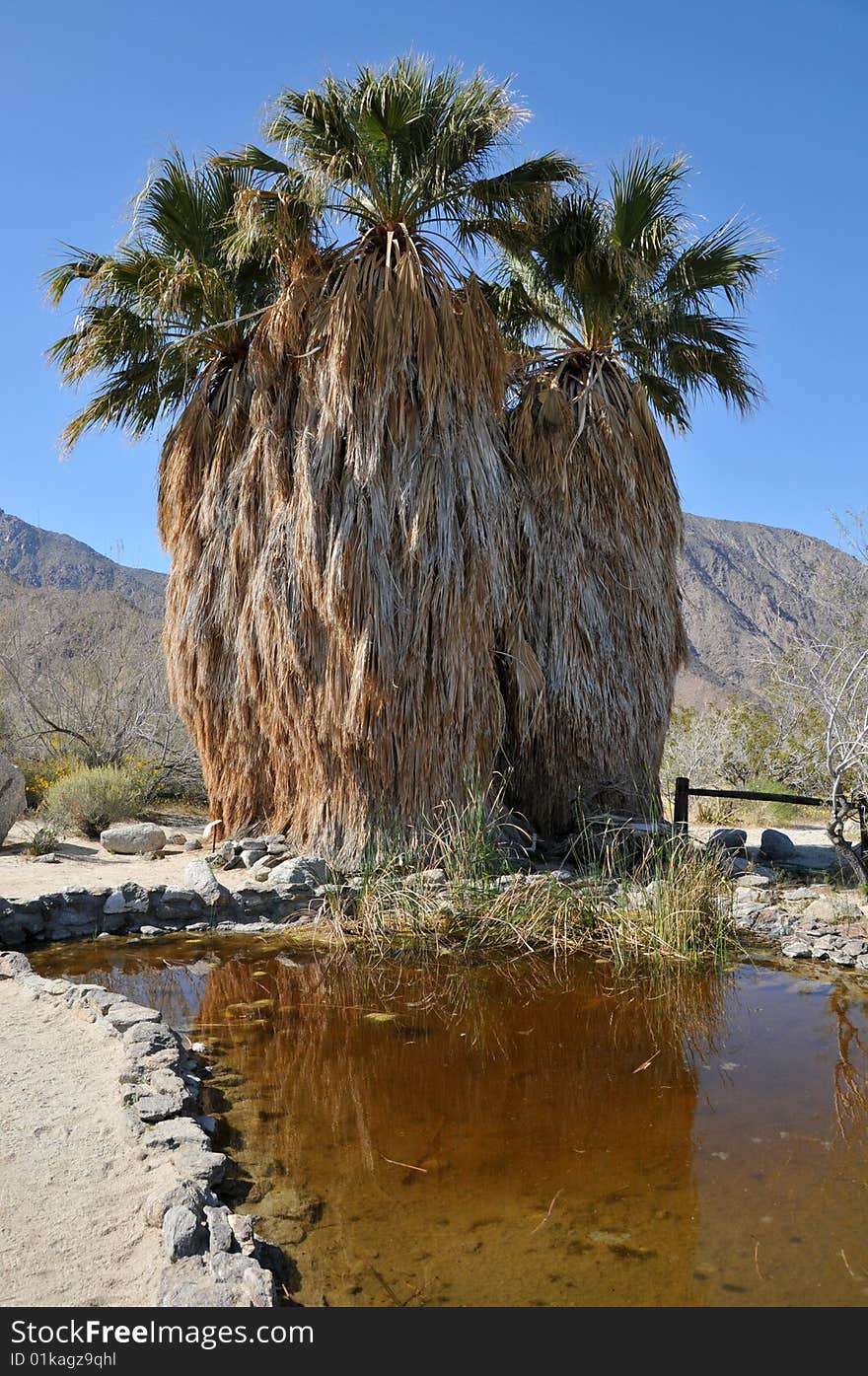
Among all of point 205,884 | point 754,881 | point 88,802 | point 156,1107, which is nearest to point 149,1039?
point 156,1107

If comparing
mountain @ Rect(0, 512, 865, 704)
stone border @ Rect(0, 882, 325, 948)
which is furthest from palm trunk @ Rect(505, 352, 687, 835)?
mountain @ Rect(0, 512, 865, 704)

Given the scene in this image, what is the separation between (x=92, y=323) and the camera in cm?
916

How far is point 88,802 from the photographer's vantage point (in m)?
11.2

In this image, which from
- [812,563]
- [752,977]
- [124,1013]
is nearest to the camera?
[124,1013]

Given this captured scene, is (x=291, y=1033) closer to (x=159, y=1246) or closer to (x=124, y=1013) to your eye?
(x=124, y=1013)

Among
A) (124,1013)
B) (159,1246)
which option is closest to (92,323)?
(124,1013)

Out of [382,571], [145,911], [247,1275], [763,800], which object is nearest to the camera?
[247,1275]

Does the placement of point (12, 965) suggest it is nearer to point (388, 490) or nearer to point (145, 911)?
point (145, 911)

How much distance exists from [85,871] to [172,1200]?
6323mm

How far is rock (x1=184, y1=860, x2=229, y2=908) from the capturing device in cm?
768

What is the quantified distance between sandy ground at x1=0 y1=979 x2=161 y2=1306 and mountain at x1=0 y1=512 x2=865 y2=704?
40003 mm

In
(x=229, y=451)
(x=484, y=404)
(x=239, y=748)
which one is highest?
(x=484, y=404)

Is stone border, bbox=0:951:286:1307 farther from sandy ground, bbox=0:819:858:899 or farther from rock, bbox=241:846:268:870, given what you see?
rock, bbox=241:846:268:870
